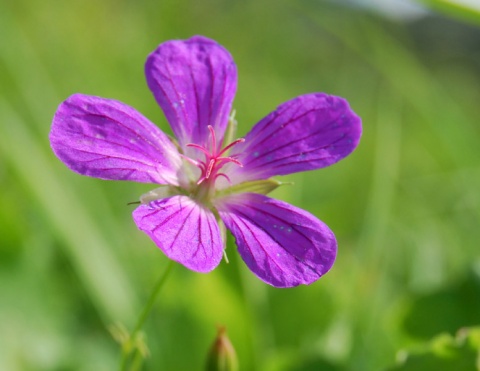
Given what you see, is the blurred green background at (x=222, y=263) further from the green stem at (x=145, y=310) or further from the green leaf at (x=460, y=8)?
the green stem at (x=145, y=310)

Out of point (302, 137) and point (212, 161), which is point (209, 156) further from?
point (302, 137)

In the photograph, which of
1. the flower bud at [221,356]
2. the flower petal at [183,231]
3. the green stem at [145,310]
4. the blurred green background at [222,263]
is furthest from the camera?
the blurred green background at [222,263]

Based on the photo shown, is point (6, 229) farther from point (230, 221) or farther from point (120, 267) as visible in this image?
point (230, 221)

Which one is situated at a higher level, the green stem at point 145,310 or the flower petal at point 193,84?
the flower petal at point 193,84

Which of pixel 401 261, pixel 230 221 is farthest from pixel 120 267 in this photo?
pixel 401 261

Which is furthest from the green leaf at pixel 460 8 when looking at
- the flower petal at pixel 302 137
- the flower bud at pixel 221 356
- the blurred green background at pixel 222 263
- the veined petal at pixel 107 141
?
the flower bud at pixel 221 356

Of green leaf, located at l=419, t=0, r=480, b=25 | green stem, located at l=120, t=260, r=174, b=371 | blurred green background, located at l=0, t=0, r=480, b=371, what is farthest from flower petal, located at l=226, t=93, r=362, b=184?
green leaf, located at l=419, t=0, r=480, b=25

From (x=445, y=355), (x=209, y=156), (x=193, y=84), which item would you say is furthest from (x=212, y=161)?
(x=445, y=355)
